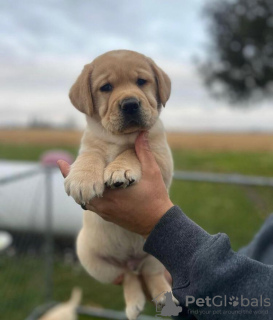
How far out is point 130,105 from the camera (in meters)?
1.08

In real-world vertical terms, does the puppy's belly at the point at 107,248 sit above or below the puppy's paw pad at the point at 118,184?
below

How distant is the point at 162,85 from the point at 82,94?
0.80ft

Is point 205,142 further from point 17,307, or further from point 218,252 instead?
point 17,307

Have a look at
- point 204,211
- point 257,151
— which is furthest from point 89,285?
point 257,151

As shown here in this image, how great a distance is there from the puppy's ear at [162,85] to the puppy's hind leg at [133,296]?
0.75 m

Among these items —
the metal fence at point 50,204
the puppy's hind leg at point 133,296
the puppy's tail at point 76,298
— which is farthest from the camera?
the puppy's tail at point 76,298

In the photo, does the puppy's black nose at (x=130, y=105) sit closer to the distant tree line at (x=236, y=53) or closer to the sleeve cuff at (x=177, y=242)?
the sleeve cuff at (x=177, y=242)

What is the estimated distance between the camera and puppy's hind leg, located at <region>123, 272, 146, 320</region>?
1439 mm

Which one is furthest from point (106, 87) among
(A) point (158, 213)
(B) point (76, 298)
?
(B) point (76, 298)

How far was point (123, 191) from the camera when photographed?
119cm

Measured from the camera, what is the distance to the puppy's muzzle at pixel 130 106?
1077mm

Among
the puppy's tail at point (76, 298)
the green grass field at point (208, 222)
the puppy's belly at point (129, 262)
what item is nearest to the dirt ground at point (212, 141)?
the green grass field at point (208, 222)

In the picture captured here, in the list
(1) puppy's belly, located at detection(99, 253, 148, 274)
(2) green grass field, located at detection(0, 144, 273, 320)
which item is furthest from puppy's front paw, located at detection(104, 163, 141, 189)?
(2) green grass field, located at detection(0, 144, 273, 320)

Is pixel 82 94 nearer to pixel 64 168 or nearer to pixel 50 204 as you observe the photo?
pixel 64 168
